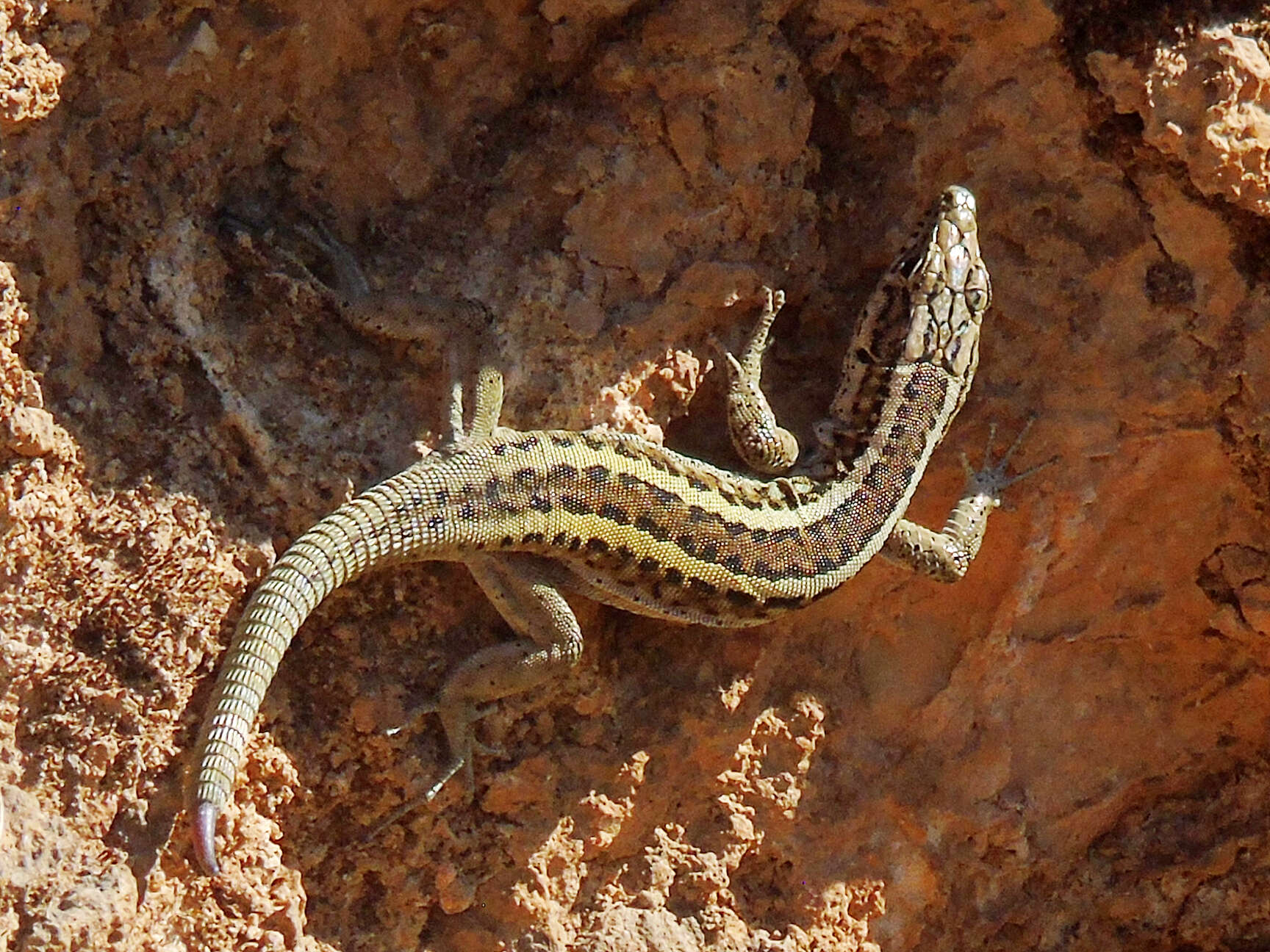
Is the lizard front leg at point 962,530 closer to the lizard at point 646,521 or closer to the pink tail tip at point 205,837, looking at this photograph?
the lizard at point 646,521

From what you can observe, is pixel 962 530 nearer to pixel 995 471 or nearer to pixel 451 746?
pixel 995 471

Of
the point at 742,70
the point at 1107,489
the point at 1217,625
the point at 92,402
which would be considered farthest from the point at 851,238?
the point at 92,402

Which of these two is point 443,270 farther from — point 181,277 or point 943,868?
point 943,868

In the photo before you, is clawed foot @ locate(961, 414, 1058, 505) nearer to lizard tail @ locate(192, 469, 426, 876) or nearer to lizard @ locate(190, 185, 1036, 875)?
lizard @ locate(190, 185, 1036, 875)

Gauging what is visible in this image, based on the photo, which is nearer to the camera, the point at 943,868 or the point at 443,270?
the point at 443,270

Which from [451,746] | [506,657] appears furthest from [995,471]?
[451,746]

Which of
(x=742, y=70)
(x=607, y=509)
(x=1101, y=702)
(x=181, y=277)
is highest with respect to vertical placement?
(x=742, y=70)
